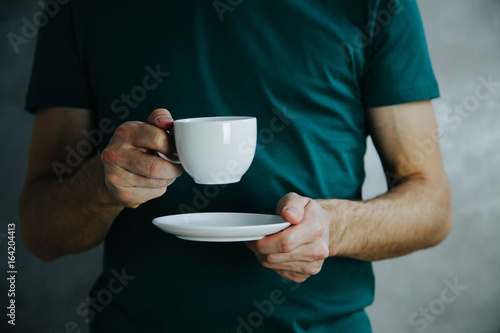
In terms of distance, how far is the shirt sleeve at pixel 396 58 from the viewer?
1.21 m

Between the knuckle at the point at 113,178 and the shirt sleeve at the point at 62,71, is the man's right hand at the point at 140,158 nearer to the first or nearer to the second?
the knuckle at the point at 113,178

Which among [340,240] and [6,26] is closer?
[340,240]

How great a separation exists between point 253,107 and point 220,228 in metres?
0.48

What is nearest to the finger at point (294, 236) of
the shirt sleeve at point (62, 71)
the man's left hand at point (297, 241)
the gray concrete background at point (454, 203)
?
the man's left hand at point (297, 241)

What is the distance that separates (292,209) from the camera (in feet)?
2.92

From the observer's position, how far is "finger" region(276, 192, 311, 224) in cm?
88

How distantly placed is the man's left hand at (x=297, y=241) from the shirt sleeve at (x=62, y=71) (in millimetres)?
683

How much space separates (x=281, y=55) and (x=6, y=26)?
1639mm

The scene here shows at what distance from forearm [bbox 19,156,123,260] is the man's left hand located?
1.30ft

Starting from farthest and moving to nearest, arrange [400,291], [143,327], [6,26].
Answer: [400,291]
[6,26]
[143,327]

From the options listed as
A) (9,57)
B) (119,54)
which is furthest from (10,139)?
(119,54)

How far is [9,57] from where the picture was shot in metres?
2.26

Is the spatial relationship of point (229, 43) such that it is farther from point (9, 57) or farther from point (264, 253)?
point (9, 57)

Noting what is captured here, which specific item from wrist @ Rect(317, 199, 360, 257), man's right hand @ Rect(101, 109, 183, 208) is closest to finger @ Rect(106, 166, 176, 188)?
man's right hand @ Rect(101, 109, 183, 208)
